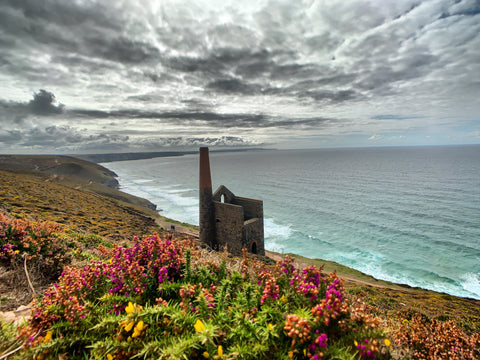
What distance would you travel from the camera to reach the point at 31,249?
15.4 feet

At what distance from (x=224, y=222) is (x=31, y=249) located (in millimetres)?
15761

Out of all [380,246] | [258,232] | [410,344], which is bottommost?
[380,246]

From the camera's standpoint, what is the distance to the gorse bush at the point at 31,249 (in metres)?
4.50

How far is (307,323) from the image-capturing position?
2.40 m

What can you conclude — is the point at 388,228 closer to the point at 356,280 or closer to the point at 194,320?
the point at 356,280

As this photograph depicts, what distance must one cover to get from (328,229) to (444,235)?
1582 centimetres

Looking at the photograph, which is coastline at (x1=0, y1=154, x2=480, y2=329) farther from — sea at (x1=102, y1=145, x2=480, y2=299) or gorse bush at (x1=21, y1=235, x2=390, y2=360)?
sea at (x1=102, y1=145, x2=480, y2=299)

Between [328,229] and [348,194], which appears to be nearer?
[328,229]

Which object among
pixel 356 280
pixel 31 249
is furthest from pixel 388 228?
pixel 31 249

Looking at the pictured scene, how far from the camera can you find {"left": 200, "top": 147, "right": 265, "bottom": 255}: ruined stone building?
19406 mm

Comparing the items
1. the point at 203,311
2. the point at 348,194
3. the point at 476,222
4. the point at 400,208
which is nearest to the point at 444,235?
the point at 476,222

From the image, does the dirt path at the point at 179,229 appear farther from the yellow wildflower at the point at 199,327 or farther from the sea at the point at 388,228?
the yellow wildflower at the point at 199,327

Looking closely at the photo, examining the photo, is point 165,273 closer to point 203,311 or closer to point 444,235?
point 203,311

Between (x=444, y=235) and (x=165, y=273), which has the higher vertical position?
(x=165, y=273)
